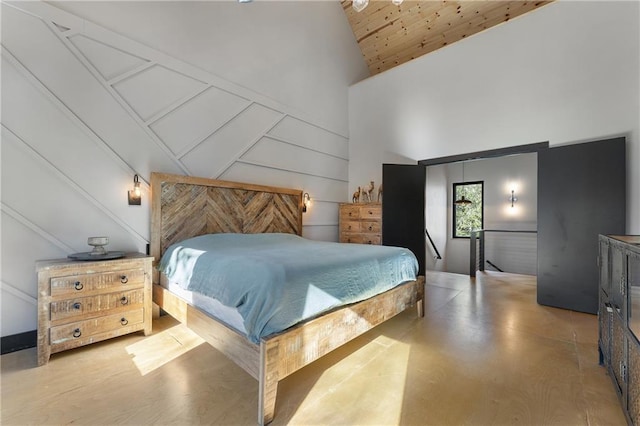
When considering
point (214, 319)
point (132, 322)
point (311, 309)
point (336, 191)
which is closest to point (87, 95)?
point (132, 322)

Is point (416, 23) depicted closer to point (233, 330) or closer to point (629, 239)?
point (629, 239)

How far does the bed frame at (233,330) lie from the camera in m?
1.54

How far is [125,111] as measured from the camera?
113 inches

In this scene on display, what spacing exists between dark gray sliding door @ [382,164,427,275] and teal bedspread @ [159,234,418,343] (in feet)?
6.68

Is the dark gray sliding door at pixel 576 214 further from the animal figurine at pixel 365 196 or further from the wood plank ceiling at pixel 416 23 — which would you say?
the animal figurine at pixel 365 196

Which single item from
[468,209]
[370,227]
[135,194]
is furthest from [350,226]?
[468,209]

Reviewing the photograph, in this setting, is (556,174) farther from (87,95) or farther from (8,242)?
(8,242)

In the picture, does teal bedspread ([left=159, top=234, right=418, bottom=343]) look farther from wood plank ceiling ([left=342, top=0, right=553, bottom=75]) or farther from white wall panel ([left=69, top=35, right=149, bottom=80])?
wood plank ceiling ([left=342, top=0, right=553, bottom=75])

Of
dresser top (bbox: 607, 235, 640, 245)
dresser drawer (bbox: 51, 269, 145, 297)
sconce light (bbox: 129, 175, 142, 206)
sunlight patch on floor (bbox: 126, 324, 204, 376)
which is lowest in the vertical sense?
sunlight patch on floor (bbox: 126, 324, 204, 376)

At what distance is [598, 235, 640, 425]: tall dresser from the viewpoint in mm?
1362

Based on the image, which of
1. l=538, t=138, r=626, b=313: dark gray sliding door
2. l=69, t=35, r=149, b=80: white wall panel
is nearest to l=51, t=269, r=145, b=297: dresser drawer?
l=69, t=35, r=149, b=80: white wall panel

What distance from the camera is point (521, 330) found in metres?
2.73

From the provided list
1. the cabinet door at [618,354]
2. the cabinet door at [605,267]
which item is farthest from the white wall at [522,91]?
the cabinet door at [618,354]

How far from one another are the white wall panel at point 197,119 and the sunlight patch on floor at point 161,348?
1974 mm
